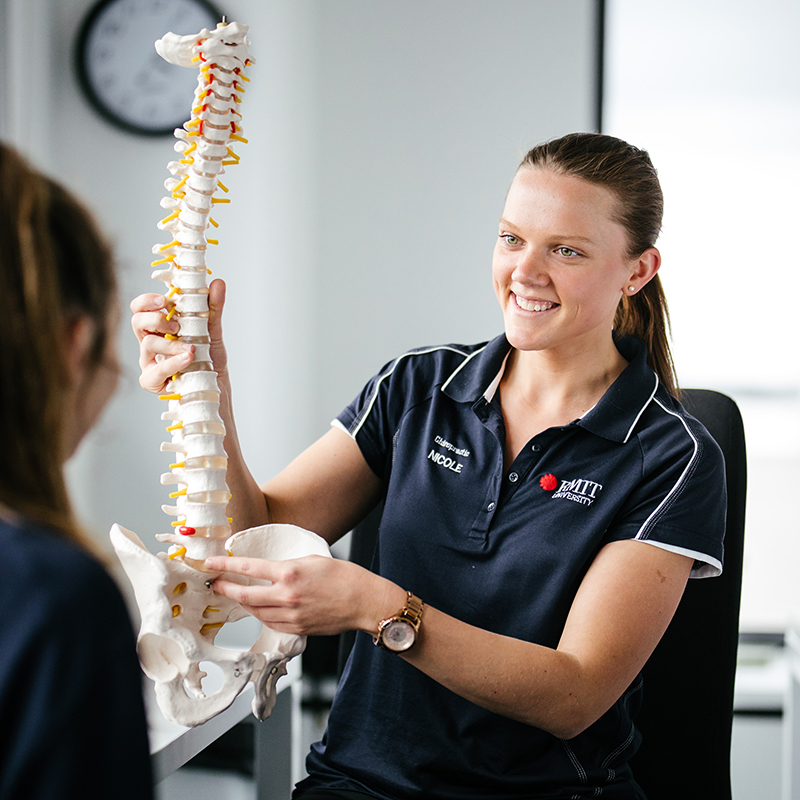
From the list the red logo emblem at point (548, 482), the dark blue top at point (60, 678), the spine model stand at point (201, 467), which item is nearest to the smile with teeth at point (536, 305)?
the red logo emblem at point (548, 482)

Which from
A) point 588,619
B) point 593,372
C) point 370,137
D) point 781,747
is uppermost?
point 370,137

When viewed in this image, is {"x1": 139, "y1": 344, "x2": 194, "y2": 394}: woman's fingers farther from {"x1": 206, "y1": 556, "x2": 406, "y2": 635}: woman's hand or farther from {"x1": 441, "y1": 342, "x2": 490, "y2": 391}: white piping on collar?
{"x1": 441, "y1": 342, "x2": 490, "y2": 391}: white piping on collar

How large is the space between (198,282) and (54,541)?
0.55 m

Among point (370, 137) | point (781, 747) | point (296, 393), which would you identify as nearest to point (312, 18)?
point (370, 137)

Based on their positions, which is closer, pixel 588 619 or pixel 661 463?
pixel 588 619

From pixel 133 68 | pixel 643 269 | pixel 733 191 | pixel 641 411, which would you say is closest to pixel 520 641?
pixel 641 411

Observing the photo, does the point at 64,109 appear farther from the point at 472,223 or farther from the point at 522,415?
the point at 522,415

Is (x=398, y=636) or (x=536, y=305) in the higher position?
(x=536, y=305)

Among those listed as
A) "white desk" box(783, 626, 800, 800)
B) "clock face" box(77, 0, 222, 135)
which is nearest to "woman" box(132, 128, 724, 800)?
"white desk" box(783, 626, 800, 800)

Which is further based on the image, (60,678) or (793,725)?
(793,725)

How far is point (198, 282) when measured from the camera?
1.02 metres

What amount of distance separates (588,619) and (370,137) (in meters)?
1.71

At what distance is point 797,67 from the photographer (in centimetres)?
230

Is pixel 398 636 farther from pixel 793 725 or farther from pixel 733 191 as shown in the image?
pixel 733 191
